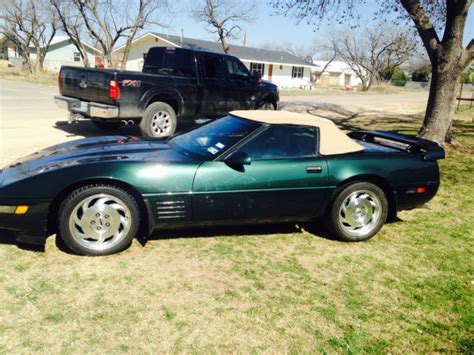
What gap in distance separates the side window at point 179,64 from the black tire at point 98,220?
631cm

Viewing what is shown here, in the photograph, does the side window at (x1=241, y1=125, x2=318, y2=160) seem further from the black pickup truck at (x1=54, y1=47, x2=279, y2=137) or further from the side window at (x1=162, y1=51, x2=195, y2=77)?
the side window at (x1=162, y1=51, x2=195, y2=77)

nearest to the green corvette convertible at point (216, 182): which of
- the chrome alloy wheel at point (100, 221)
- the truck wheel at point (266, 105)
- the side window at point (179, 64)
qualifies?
the chrome alloy wheel at point (100, 221)

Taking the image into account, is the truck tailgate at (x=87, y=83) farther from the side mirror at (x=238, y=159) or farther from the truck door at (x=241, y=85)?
the side mirror at (x=238, y=159)

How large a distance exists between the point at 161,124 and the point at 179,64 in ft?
5.51

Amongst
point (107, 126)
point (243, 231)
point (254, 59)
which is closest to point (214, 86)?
point (107, 126)

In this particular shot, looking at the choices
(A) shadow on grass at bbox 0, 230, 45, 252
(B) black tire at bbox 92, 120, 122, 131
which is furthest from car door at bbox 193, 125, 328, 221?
(B) black tire at bbox 92, 120, 122, 131

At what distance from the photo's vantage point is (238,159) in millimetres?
3844

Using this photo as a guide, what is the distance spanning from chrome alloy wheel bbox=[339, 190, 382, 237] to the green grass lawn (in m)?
0.19

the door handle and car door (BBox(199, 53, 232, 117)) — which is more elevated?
car door (BBox(199, 53, 232, 117))

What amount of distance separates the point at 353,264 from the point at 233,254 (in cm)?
115

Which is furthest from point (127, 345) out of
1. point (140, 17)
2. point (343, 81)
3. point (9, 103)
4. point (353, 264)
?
point (343, 81)

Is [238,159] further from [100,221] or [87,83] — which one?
[87,83]

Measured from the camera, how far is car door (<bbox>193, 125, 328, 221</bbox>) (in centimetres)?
387

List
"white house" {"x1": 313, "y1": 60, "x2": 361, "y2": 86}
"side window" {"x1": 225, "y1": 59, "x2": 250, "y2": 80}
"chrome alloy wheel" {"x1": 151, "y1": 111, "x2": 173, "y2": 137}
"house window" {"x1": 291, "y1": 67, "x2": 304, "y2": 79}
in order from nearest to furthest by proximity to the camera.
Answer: "chrome alloy wheel" {"x1": 151, "y1": 111, "x2": 173, "y2": 137}, "side window" {"x1": 225, "y1": 59, "x2": 250, "y2": 80}, "house window" {"x1": 291, "y1": 67, "x2": 304, "y2": 79}, "white house" {"x1": 313, "y1": 60, "x2": 361, "y2": 86}
